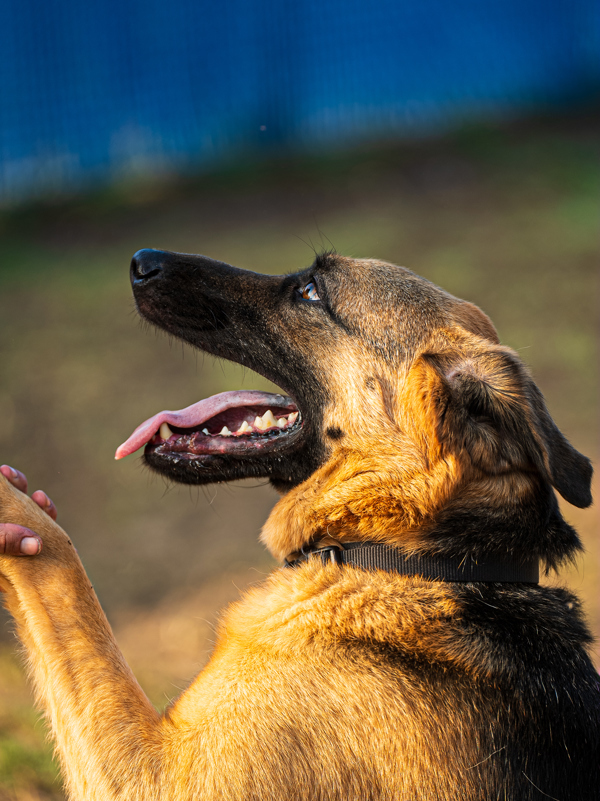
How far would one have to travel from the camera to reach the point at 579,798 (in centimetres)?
200

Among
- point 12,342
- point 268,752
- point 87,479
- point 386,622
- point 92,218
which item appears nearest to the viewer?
point 268,752

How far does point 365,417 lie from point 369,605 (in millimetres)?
762

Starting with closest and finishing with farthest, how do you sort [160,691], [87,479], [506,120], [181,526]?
[160,691], [181,526], [87,479], [506,120]

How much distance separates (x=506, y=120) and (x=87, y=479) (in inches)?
372

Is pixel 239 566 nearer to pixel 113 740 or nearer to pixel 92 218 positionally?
pixel 113 740

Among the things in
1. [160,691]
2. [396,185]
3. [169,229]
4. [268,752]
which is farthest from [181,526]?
[396,185]

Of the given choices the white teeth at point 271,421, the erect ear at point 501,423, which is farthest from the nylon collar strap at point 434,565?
the white teeth at point 271,421

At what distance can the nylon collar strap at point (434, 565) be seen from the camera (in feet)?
7.23

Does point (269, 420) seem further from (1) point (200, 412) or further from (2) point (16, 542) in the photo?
(2) point (16, 542)

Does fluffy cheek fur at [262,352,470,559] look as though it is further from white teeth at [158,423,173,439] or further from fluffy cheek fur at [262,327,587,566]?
white teeth at [158,423,173,439]

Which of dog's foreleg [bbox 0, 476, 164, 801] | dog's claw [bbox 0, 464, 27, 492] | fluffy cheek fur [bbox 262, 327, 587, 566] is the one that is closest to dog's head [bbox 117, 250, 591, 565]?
→ fluffy cheek fur [bbox 262, 327, 587, 566]

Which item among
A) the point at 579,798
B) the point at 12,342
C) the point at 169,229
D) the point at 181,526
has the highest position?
the point at 169,229

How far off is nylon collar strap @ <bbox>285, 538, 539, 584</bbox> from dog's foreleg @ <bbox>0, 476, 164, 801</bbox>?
83 cm

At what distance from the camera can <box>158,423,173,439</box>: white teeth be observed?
2793 millimetres
